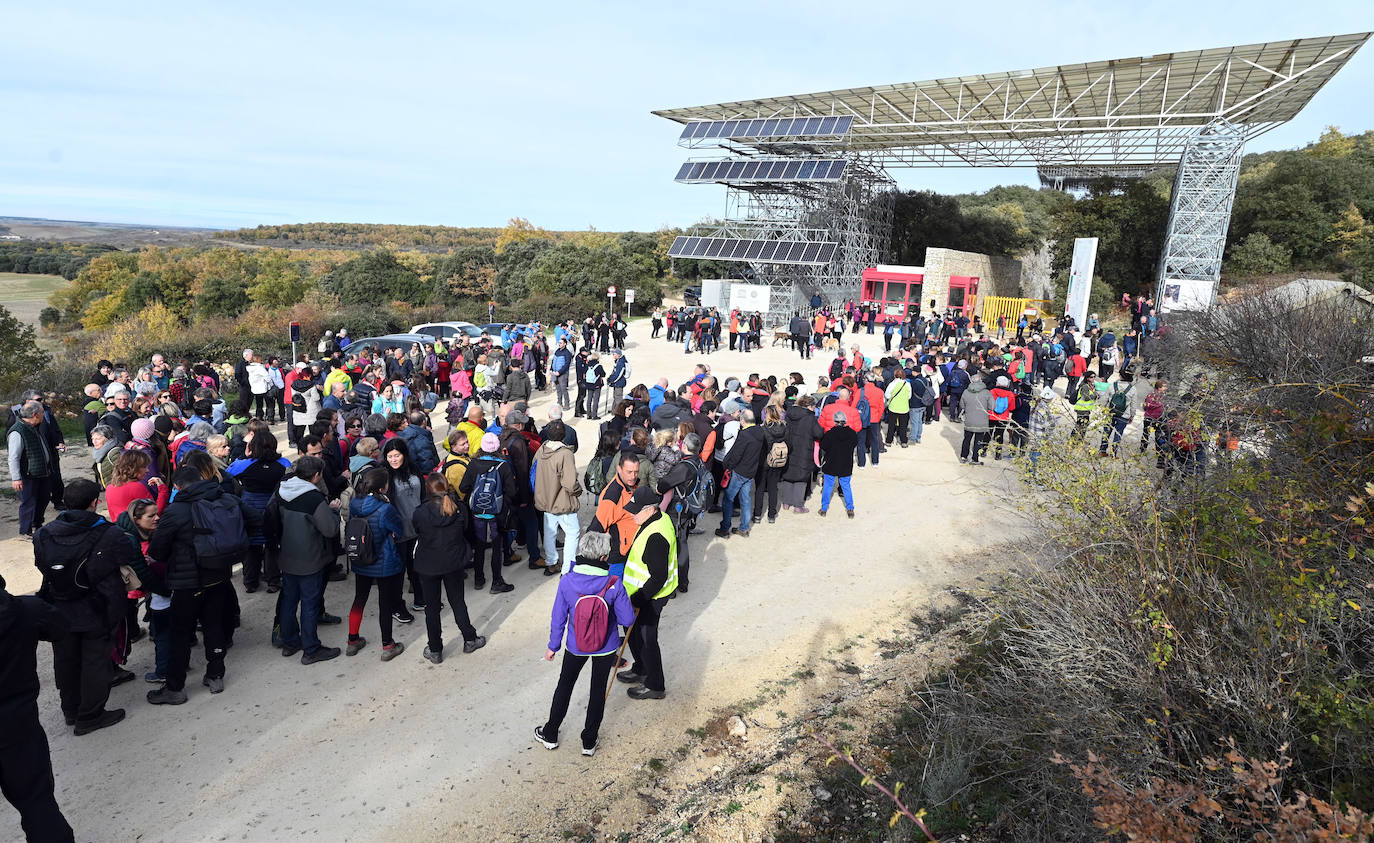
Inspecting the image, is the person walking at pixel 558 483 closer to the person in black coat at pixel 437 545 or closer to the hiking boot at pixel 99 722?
the person in black coat at pixel 437 545

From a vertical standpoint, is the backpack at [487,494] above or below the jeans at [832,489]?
above

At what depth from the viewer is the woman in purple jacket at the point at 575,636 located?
4180 millimetres

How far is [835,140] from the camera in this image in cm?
3178

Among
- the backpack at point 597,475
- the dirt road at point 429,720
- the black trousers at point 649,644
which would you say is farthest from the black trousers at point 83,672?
the backpack at point 597,475

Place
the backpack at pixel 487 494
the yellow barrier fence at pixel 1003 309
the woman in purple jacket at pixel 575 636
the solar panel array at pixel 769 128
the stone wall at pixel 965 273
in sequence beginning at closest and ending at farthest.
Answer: the woman in purple jacket at pixel 575 636, the backpack at pixel 487 494, the yellow barrier fence at pixel 1003 309, the stone wall at pixel 965 273, the solar panel array at pixel 769 128

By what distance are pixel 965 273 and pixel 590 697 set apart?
3278 centimetres

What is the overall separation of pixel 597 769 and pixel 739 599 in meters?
2.65

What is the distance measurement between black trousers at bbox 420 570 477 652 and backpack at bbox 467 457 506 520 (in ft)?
3.20

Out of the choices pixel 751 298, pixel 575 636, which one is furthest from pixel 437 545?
pixel 751 298

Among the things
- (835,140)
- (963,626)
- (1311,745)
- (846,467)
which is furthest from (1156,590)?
(835,140)

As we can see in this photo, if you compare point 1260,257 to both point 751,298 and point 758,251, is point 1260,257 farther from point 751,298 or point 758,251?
point 751,298

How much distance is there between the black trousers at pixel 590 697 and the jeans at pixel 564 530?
6.29 ft

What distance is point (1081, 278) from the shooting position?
24.5m

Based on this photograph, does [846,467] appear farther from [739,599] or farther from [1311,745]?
[1311,745]
